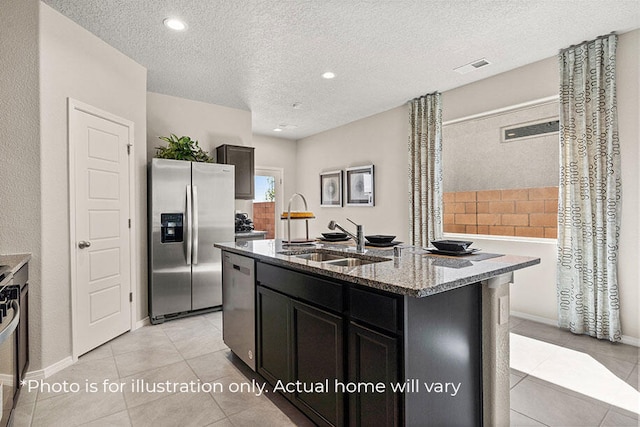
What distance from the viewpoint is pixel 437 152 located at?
4.36 meters

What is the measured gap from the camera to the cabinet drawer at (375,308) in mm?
1350

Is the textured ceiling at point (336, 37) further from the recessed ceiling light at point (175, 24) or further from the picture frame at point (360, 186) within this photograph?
the picture frame at point (360, 186)

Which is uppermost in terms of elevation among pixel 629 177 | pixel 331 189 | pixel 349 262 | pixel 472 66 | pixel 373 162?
pixel 472 66

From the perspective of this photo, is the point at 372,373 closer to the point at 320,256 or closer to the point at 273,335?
the point at 273,335

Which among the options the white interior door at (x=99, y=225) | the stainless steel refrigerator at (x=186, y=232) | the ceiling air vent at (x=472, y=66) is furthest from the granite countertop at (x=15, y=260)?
the ceiling air vent at (x=472, y=66)

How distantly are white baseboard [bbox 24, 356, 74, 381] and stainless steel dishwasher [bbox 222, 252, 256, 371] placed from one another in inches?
48.8

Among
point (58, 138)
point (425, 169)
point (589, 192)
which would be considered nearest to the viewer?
point (58, 138)

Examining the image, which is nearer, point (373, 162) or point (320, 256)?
point (320, 256)

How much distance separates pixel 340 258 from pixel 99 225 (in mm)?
2264

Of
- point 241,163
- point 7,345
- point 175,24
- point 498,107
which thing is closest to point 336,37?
point 175,24

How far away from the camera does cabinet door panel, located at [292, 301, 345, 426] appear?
1643 mm

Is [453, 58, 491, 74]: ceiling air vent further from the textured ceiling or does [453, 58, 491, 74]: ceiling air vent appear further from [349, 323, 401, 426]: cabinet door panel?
[349, 323, 401, 426]: cabinet door panel

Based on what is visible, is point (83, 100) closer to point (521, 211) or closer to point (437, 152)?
point (437, 152)

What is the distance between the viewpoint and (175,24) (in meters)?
2.75
